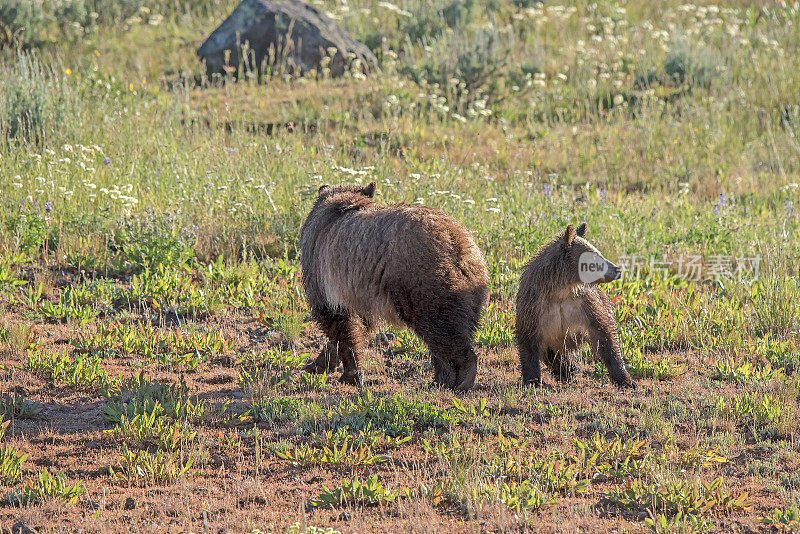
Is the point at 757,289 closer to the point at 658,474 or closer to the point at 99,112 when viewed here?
the point at 658,474

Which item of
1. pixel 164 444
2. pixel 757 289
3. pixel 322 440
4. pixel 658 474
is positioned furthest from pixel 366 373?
pixel 757 289

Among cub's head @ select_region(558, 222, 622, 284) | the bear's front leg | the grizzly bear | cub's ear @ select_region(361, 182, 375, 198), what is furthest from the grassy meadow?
cub's ear @ select_region(361, 182, 375, 198)

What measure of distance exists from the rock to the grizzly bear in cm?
866

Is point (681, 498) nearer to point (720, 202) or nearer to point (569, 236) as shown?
point (569, 236)

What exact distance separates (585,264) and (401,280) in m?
→ 1.25

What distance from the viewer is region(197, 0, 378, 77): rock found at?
46.6 feet

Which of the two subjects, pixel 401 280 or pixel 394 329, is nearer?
pixel 401 280

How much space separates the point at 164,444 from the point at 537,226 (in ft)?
16.1

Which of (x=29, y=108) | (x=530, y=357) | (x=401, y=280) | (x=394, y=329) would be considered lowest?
(x=394, y=329)

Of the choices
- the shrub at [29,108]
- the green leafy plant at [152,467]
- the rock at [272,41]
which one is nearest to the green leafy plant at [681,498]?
the green leafy plant at [152,467]

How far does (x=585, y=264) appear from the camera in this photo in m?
6.00

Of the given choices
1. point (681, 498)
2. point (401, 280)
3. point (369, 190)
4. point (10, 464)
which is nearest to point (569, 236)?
point (401, 280)

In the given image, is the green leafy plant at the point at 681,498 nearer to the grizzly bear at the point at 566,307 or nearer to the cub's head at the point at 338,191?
the grizzly bear at the point at 566,307

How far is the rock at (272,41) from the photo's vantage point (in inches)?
560
